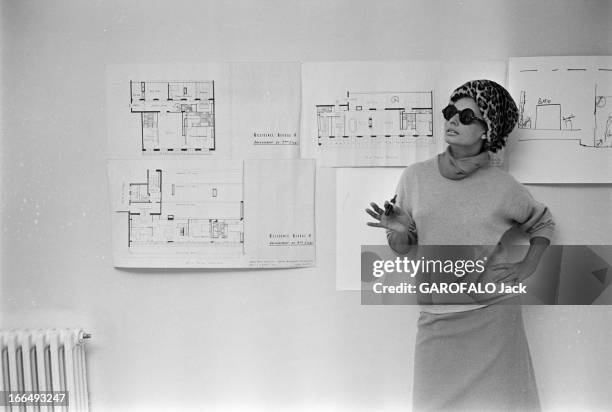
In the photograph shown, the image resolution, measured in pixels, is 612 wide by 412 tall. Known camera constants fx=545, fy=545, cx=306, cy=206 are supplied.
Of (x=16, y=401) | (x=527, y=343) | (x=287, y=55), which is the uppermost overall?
(x=287, y=55)

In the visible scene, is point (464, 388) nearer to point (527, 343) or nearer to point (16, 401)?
point (527, 343)

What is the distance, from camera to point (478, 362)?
1051 mm

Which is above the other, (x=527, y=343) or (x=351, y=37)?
(x=351, y=37)

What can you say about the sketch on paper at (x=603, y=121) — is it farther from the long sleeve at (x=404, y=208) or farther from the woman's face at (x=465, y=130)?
the long sleeve at (x=404, y=208)

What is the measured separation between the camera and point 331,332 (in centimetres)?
111

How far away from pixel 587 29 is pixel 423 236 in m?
0.52

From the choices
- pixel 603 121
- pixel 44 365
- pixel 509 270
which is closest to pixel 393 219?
pixel 509 270

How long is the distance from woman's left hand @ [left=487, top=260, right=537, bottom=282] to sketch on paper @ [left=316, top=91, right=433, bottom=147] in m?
0.29

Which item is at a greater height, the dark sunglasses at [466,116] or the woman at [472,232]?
the dark sunglasses at [466,116]

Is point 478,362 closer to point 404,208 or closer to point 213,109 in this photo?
point 404,208

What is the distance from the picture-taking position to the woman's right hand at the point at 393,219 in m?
1.04

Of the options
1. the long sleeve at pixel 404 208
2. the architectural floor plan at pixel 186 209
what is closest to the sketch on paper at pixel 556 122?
the long sleeve at pixel 404 208

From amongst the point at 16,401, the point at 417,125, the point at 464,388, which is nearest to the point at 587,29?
the point at 417,125

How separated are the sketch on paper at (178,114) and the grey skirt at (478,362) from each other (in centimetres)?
58
